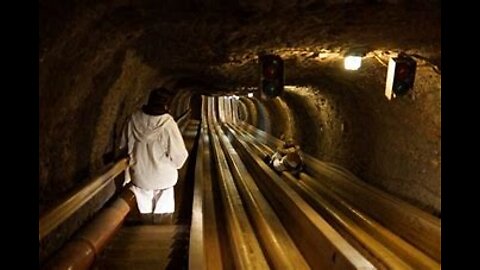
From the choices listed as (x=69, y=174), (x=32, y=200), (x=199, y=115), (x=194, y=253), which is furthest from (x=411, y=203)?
(x=199, y=115)

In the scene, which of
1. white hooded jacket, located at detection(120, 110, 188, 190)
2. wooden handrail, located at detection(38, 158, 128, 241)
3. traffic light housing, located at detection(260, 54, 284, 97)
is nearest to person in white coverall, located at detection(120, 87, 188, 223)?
white hooded jacket, located at detection(120, 110, 188, 190)

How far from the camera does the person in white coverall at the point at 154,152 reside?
583 cm

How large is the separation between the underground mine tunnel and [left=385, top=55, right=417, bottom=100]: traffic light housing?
0.10 meters

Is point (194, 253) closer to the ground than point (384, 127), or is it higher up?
closer to the ground

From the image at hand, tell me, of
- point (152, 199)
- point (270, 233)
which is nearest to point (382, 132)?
point (270, 233)

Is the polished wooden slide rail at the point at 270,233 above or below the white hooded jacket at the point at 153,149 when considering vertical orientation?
below

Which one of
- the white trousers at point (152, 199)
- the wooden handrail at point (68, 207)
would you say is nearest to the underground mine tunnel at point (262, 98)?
the wooden handrail at point (68, 207)

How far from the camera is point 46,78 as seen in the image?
3.41m

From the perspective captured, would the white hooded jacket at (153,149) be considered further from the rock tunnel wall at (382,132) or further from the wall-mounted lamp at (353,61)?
the rock tunnel wall at (382,132)

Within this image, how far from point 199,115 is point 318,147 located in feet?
74.1

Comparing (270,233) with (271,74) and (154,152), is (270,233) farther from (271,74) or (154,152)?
(154,152)

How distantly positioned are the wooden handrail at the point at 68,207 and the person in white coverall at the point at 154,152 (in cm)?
87
